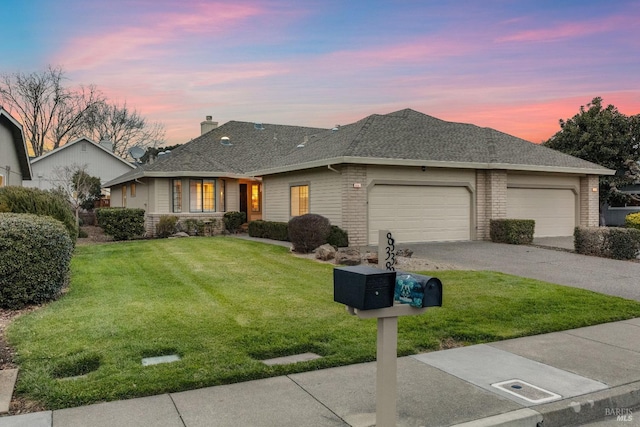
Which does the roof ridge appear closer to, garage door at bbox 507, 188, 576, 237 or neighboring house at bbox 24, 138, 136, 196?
garage door at bbox 507, 188, 576, 237

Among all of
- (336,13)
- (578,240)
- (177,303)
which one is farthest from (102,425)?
(578,240)

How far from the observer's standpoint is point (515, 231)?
1638 centimetres

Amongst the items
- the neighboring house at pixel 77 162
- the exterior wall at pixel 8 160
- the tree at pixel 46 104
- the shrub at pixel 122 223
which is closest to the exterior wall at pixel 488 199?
the shrub at pixel 122 223

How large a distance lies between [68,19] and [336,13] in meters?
8.64

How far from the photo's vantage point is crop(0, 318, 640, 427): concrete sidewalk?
362 centimetres

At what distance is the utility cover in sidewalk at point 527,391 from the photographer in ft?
13.3

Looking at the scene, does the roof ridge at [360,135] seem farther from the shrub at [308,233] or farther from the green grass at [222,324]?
the green grass at [222,324]

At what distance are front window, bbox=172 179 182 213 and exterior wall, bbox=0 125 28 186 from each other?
6560mm

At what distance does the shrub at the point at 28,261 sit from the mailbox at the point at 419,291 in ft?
20.0

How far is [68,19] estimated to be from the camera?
1489 cm

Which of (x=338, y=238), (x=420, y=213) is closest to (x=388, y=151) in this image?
(x=420, y=213)

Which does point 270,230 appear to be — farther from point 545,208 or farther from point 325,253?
point 545,208

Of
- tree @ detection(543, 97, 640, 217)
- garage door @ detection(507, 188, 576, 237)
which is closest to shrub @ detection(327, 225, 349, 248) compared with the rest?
garage door @ detection(507, 188, 576, 237)

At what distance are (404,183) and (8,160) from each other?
53.4 feet
